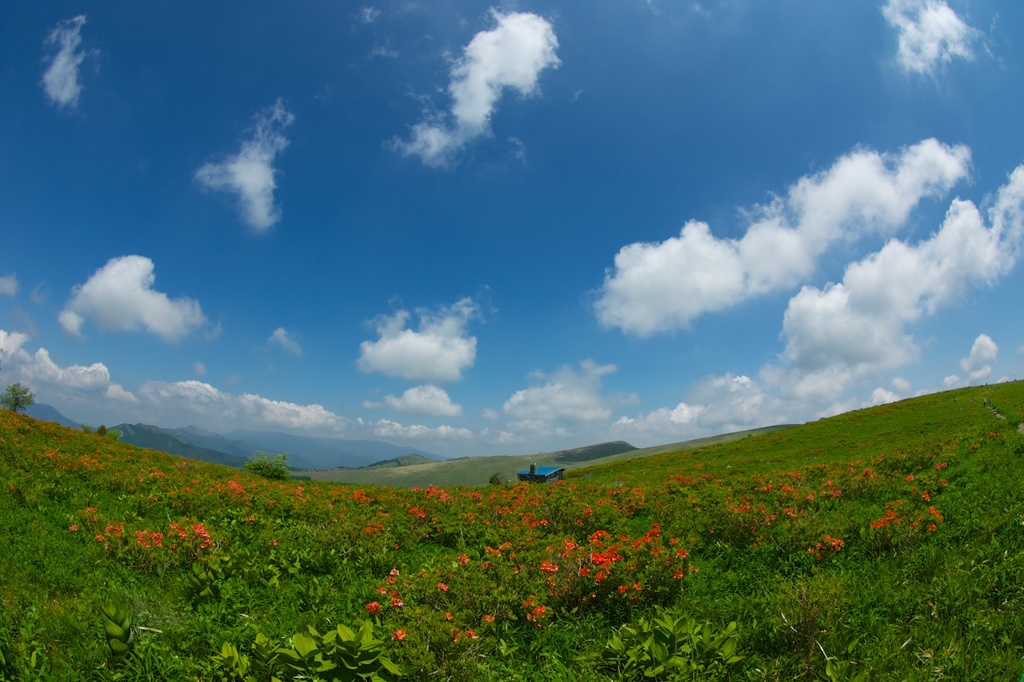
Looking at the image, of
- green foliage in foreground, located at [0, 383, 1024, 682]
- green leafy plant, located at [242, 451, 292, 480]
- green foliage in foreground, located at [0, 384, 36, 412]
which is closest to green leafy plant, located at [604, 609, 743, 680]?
green foliage in foreground, located at [0, 383, 1024, 682]

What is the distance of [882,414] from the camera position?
43156 mm

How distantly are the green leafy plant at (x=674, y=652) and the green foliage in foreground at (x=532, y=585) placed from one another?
0.02 metres

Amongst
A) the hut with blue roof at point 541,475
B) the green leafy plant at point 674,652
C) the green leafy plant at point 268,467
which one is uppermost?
the green leafy plant at point 674,652

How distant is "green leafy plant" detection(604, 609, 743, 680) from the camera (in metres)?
5.15

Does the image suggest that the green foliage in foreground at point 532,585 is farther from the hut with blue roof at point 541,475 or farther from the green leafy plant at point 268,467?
the hut with blue roof at point 541,475

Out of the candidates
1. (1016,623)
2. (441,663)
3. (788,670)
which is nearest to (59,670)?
(441,663)

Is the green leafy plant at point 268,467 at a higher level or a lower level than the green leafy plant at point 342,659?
lower

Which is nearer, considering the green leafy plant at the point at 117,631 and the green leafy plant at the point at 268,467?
the green leafy plant at the point at 117,631

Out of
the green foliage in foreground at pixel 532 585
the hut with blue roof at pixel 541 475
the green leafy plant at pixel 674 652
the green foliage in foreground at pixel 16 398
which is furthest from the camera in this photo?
the green foliage in foreground at pixel 16 398

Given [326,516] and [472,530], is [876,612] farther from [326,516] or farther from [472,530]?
[326,516]

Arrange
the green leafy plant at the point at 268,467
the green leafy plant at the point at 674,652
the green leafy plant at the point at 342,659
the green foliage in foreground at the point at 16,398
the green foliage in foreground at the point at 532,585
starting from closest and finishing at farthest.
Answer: the green leafy plant at the point at 342,659, the green leafy plant at the point at 674,652, the green foliage in foreground at the point at 532,585, the green leafy plant at the point at 268,467, the green foliage in foreground at the point at 16,398

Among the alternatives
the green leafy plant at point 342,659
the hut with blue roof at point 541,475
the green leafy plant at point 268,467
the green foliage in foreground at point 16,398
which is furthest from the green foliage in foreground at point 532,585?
the green foliage in foreground at point 16,398

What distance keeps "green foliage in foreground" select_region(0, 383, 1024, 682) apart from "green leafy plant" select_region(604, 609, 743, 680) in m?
0.02

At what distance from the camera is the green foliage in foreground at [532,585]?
17.4 ft
